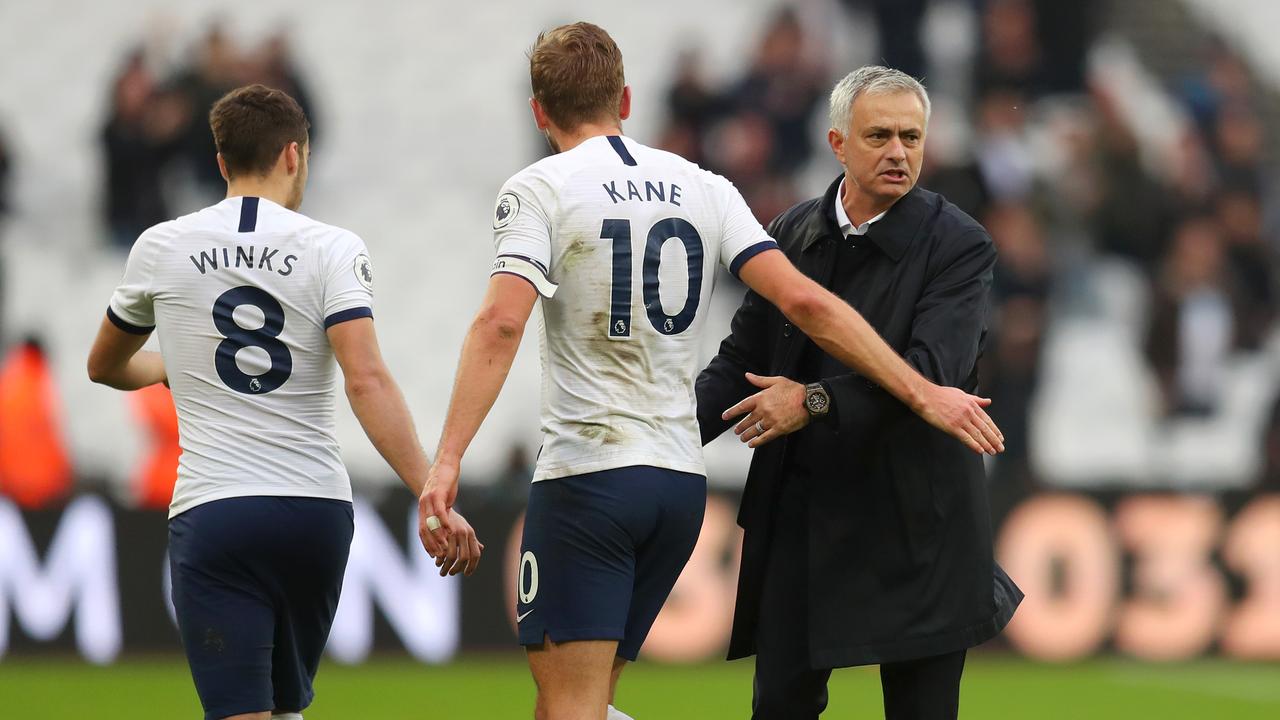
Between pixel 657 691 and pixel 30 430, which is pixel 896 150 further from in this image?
pixel 30 430

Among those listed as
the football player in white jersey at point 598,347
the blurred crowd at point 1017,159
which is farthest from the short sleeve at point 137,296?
the blurred crowd at point 1017,159

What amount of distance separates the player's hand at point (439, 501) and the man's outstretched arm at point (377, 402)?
0.56 ft

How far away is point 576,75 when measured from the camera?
4543mm

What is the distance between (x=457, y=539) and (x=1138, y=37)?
13.8 metres

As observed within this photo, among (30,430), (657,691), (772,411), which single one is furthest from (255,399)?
(30,430)

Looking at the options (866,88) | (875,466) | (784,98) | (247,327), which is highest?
(784,98)

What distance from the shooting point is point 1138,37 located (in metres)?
16.8

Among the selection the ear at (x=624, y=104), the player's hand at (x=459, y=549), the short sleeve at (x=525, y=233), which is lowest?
the player's hand at (x=459, y=549)

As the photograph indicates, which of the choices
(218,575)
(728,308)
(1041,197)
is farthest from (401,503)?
(1041,197)

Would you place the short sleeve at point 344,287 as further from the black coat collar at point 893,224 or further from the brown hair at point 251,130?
the black coat collar at point 893,224

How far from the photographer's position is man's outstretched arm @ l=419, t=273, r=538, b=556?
440 cm

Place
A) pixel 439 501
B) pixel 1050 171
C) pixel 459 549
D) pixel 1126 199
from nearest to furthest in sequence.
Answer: pixel 439 501
pixel 459 549
pixel 1126 199
pixel 1050 171

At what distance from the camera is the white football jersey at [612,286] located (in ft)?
14.8

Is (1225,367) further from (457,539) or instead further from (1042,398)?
(457,539)
